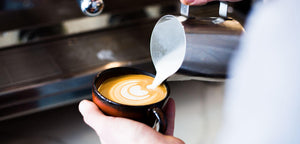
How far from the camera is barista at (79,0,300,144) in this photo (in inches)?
24.9

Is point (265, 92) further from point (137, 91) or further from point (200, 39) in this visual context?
point (137, 91)

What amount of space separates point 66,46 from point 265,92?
74 cm

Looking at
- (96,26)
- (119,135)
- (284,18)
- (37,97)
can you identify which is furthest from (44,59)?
(284,18)

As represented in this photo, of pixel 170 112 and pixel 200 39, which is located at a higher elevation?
pixel 200 39

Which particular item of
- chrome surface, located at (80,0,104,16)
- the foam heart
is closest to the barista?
the foam heart

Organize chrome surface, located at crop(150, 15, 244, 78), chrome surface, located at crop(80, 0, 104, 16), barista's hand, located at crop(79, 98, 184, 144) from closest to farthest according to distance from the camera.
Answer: barista's hand, located at crop(79, 98, 184, 144) < chrome surface, located at crop(150, 15, 244, 78) < chrome surface, located at crop(80, 0, 104, 16)

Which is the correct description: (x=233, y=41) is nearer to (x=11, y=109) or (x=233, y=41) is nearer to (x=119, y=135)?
(x=119, y=135)

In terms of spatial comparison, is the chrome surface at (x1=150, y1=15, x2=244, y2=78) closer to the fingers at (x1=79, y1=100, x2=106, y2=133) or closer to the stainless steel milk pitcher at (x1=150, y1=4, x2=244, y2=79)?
the stainless steel milk pitcher at (x1=150, y1=4, x2=244, y2=79)

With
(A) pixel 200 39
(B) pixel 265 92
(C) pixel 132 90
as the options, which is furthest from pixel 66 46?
(B) pixel 265 92

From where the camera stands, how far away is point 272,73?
70cm

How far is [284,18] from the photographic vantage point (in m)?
0.68

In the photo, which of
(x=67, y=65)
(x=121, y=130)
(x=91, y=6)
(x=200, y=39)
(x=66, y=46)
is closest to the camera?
(x=121, y=130)

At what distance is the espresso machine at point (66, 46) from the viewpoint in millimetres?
948

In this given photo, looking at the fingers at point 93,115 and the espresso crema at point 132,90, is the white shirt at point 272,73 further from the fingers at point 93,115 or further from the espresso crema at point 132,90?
the fingers at point 93,115
